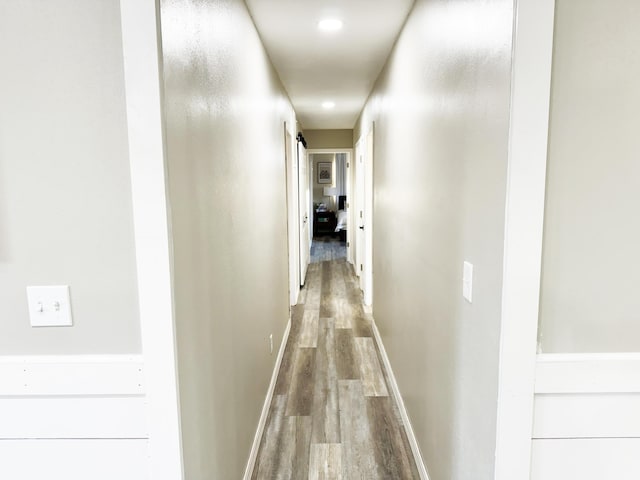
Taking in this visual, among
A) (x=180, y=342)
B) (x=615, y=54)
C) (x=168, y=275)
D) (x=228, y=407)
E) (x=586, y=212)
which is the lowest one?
(x=228, y=407)

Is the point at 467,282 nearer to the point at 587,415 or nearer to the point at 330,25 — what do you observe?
the point at 587,415

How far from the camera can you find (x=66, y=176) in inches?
38.6

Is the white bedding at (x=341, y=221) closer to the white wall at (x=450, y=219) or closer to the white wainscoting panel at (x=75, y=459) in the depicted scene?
the white wall at (x=450, y=219)

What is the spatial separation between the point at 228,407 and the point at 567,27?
1.69 metres

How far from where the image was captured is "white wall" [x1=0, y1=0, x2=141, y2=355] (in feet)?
3.11

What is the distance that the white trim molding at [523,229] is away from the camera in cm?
93

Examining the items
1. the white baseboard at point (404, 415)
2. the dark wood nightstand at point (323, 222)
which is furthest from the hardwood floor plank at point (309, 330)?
the dark wood nightstand at point (323, 222)

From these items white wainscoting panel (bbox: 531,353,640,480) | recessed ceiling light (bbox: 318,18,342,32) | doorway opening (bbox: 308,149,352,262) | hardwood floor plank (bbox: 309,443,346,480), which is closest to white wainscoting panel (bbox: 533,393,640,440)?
white wainscoting panel (bbox: 531,353,640,480)

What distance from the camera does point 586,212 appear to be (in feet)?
3.24

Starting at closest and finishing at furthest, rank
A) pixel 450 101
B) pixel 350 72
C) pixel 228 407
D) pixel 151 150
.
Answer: pixel 151 150
pixel 450 101
pixel 228 407
pixel 350 72

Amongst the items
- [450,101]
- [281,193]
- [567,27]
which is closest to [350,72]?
[281,193]

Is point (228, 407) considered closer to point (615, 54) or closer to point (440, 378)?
point (440, 378)

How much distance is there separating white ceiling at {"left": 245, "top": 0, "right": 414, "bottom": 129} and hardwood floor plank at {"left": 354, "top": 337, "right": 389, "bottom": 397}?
8.10 feet

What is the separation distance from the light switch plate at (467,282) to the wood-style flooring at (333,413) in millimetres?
1226
